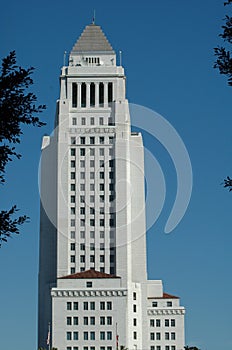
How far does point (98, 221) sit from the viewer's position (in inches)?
5861

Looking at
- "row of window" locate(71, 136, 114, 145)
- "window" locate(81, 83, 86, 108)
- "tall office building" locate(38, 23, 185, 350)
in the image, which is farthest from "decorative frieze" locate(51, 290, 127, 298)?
"window" locate(81, 83, 86, 108)

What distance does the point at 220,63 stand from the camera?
107ft

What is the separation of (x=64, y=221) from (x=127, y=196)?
11.7m

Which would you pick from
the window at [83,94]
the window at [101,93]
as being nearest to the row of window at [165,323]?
the window at [101,93]

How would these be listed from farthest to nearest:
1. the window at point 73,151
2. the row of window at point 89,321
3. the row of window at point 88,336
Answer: the window at point 73,151 → the row of window at point 89,321 → the row of window at point 88,336

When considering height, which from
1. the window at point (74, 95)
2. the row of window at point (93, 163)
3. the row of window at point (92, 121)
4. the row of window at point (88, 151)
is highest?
the window at point (74, 95)

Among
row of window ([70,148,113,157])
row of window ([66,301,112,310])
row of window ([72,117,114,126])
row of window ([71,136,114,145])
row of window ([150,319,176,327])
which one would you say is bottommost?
row of window ([150,319,176,327])

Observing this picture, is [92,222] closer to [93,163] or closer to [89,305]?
[93,163]

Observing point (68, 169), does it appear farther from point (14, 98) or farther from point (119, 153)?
point (14, 98)

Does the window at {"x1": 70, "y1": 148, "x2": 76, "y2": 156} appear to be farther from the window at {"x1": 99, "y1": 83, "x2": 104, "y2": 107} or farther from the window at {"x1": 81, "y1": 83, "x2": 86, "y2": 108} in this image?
the window at {"x1": 99, "y1": 83, "x2": 104, "y2": 107}

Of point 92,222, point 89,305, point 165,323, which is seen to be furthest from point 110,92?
point 165,323

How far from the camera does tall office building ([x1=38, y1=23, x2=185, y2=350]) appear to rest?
140500 mm

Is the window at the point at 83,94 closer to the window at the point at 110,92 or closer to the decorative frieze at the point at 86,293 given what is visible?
the window at the point at 110,92

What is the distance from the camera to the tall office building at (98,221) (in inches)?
5531
